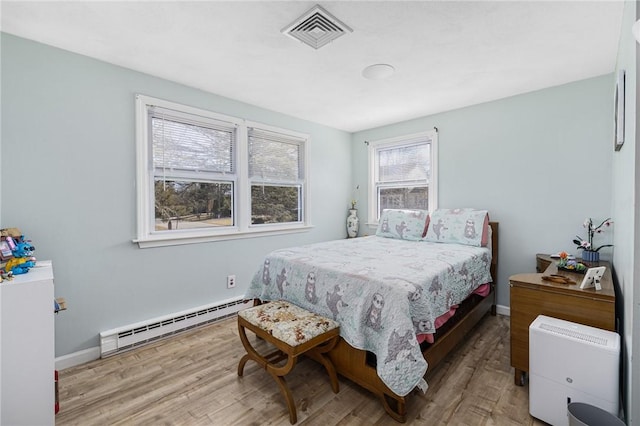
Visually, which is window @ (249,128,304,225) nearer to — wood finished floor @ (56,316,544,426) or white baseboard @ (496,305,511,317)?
wood finished floor @ (56,316,544,426)

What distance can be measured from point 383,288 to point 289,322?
0.61 metres

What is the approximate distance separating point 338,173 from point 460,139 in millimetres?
1711

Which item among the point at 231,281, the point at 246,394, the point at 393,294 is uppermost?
the point at 393,294

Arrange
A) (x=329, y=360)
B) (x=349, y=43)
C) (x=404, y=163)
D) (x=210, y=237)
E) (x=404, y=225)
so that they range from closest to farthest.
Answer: (x=329, y=360), (x=349, y=43), (x=210, y=237), (x=404, y=225), (x=404, y=163)

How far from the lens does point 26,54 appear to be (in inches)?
77.0

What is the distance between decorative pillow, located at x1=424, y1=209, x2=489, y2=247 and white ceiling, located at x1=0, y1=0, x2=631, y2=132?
126 cm

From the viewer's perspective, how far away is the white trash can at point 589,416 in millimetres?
1232

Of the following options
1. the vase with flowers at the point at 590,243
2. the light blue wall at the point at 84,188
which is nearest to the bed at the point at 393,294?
the vase with flowers at the point at 590,243

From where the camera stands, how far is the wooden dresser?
1571 millimetres

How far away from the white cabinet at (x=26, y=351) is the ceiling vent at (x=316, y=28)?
1.98 meters

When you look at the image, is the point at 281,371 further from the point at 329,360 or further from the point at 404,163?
the point at 404,163

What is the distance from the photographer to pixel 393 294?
5.32 feet

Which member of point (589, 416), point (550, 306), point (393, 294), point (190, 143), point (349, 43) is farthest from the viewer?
point (190, 143)

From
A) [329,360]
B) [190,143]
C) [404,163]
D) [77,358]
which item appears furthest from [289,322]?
[404,163]
